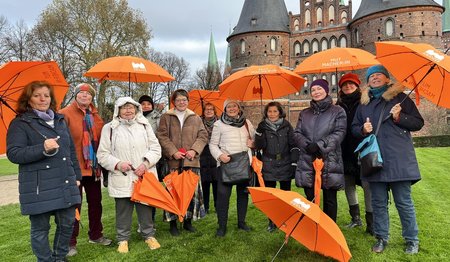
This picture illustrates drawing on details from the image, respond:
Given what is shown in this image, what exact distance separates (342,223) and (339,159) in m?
1.57

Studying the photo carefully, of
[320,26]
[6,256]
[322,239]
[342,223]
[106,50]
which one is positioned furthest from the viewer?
[320,26]

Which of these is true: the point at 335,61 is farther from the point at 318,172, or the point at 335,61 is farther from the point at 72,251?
the point at 72,251

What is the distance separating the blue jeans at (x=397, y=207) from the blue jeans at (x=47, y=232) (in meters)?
3.41

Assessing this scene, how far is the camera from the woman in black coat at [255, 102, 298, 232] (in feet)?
16.5

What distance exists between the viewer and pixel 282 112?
5105 mm

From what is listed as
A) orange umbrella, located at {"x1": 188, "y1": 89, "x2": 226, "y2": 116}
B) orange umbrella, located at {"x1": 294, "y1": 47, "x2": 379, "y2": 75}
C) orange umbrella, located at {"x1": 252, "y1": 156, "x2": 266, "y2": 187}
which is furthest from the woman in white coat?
orange umbrella, located at {"x1": 188, "y1": 89, "x2": 226, "y2": 116}

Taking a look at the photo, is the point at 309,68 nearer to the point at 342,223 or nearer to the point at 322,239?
the point at 342,223

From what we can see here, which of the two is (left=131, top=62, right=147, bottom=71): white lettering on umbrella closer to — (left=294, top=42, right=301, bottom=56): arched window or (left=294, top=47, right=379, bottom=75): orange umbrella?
(left=294, top=47, right=379, bottom=75): orange umbrella

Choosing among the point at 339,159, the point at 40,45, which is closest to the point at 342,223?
the point at 339,159

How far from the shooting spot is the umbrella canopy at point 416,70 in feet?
12.7

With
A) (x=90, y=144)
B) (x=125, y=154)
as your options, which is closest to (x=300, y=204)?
(x=125, y=154)

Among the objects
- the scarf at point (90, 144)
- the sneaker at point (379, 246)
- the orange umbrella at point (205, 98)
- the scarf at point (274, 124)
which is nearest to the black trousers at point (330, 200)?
the sneaker at point (379, 246)

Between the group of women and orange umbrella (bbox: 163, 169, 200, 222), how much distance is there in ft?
0.82

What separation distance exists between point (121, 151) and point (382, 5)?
35.3 metres
